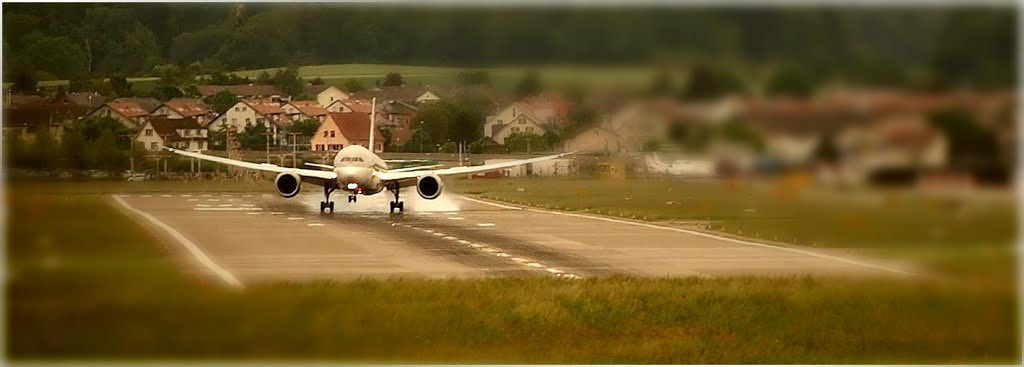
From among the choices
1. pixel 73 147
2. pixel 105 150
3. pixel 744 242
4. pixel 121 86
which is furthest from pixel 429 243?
pixel 73 147

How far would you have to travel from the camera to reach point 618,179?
20.9 metres

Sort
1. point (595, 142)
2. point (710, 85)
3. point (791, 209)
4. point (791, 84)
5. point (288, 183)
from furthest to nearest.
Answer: point (288, 183)
point (595, 142)
point (791, 209)
point (710, 85)
point (791, 84)

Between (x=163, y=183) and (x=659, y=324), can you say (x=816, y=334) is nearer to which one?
(x=659, y=324)

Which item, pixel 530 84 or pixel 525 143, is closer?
pixel 530 84

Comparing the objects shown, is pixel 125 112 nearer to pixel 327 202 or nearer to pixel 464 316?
pixel 327 202

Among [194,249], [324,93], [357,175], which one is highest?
[324,93]

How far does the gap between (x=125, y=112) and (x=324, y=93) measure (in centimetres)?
290

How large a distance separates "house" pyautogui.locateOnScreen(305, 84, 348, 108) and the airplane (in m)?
0.99

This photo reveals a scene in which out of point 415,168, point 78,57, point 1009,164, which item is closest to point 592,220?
point 415,168

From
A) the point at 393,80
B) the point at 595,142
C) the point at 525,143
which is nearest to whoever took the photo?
the point at 595,142

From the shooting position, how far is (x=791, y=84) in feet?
63.9

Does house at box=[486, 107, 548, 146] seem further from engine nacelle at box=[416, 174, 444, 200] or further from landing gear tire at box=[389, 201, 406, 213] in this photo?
landing gear tire at box=[389, 201, 406, 213]

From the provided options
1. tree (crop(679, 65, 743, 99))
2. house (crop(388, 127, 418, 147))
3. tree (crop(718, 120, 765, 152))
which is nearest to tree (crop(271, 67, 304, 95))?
house (crop(388, 127, 418, 147))

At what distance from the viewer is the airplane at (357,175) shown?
22250mm
